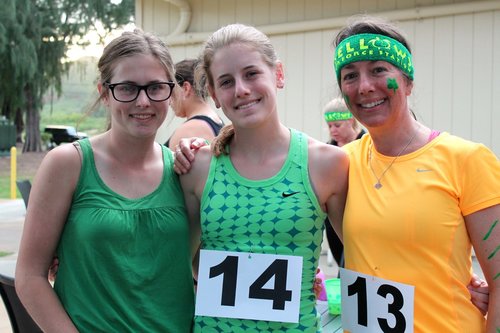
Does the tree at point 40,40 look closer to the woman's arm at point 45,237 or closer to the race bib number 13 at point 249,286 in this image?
the woman's arm at point 45,237

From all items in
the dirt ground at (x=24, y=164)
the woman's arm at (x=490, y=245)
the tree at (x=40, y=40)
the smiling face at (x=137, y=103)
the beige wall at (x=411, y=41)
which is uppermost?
the tree at (x=40, y=40)

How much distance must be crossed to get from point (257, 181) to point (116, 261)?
20.7 inches

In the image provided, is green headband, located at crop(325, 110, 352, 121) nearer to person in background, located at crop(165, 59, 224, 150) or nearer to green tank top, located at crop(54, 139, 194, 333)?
person in background, located at crop(165, 59, 224, 150)

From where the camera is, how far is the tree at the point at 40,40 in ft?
76.0

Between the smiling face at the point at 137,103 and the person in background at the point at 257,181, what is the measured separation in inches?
9.0

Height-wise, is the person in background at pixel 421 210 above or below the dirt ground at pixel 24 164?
above

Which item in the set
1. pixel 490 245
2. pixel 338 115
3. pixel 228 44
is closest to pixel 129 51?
pixel 228 44

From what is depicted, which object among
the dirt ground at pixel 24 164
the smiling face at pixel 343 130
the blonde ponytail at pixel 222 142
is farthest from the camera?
the dirt ground at pixel 24 164

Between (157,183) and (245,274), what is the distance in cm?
43

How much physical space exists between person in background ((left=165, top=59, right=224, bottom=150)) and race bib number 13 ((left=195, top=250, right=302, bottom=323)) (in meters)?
1.43

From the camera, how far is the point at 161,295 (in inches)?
74.8

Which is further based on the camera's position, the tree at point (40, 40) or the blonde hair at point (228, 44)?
the tree at point (40, 40)

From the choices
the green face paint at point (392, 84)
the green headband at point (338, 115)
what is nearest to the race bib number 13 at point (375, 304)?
the green face paint at point (392, 84)

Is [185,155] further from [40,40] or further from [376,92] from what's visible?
[40,40]
